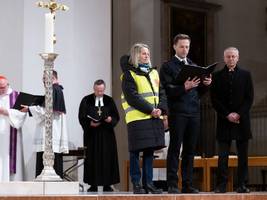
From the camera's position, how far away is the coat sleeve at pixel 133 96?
7656mm

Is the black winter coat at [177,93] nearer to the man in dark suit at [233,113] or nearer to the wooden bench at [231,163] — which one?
the man in dark suit at [233,113]

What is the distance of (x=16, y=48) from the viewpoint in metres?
11.8

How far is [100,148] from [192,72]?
3445 mm

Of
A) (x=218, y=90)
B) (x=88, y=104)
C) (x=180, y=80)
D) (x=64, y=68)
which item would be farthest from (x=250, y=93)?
(x=64, y=68)

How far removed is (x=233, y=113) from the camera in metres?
8.40

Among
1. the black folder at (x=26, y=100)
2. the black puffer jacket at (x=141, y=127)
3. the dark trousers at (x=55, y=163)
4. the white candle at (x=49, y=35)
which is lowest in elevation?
the dark trousers at (x=55, y=163)

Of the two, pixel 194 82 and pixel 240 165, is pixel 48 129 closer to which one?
pixel 194 82

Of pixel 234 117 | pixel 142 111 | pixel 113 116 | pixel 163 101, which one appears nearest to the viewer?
pixel 142 111

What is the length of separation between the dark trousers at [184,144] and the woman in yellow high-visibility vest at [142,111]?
8.2 inches

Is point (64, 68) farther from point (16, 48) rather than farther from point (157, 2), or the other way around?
point (157, 2)

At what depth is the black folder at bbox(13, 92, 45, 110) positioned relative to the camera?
32.1 feet

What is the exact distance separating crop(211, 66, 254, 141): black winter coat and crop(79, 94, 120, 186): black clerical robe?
8.62 ft

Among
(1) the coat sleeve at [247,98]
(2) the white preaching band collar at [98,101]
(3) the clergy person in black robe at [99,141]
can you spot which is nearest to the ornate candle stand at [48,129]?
(1) the coat sleeve at [247,98]

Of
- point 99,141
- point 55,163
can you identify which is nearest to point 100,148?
point 99,141
